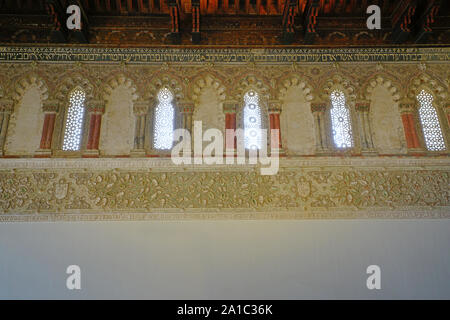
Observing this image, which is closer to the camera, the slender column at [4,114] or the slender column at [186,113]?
the slender column at [4,114]

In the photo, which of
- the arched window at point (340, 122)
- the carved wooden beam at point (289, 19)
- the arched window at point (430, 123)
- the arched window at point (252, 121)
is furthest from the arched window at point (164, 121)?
the arched window at point (430, 123)

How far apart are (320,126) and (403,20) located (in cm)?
211

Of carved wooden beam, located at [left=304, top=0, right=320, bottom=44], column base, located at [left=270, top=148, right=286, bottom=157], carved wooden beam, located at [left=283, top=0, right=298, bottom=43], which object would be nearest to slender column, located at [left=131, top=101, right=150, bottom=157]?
column base, located at [left=270, top=148, right=286, bottom=157]

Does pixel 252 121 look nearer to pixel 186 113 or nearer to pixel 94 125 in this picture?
pixel 186 113

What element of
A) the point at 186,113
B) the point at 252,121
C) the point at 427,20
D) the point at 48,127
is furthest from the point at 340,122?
the point at 48,127

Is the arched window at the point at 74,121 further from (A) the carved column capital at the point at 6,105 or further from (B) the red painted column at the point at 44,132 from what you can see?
(A) the carved column capital at the point at 6,105

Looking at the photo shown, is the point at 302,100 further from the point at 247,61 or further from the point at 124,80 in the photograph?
the point at 124,80

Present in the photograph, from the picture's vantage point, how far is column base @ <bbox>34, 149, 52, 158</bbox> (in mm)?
5875

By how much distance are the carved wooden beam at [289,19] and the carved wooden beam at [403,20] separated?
166 centimetres

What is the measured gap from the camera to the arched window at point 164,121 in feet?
20.0

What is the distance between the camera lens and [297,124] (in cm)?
630

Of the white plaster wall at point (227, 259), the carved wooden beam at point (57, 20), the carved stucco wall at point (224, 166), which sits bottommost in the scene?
the white plaster wall at point (227, 259)

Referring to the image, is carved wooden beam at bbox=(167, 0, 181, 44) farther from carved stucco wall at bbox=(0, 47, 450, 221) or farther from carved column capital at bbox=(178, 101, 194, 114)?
carved column capital at bbox=(178, 101, 194, 114)

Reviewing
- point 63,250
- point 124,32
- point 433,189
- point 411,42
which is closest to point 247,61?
point 124,32
